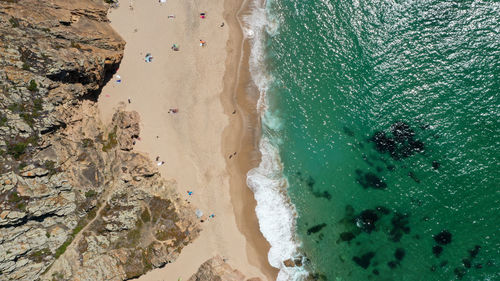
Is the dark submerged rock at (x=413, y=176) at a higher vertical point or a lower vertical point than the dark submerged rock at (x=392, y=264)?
higher

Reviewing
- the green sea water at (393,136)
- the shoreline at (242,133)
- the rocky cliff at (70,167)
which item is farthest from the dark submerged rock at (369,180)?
the rocky cliff at (70,167)

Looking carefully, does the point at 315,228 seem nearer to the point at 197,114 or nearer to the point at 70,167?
the point at 197,114

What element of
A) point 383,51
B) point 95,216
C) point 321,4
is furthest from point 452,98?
point 95,216

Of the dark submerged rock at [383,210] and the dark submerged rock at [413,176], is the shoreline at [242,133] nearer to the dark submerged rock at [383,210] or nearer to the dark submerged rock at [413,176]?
the dark submerged rock at [383,210]

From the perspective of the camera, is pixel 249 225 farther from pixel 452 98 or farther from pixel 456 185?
pixel 452 98

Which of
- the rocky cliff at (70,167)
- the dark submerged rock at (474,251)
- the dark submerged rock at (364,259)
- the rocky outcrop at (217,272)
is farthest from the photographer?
the dark submerged rock at (364,259)

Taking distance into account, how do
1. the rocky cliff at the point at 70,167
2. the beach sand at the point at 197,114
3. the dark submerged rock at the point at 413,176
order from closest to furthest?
the rocky cliff at the point at 70,167 → the beach sand at the point at 197,114 → the dark submerged rock at the point at 413,176
